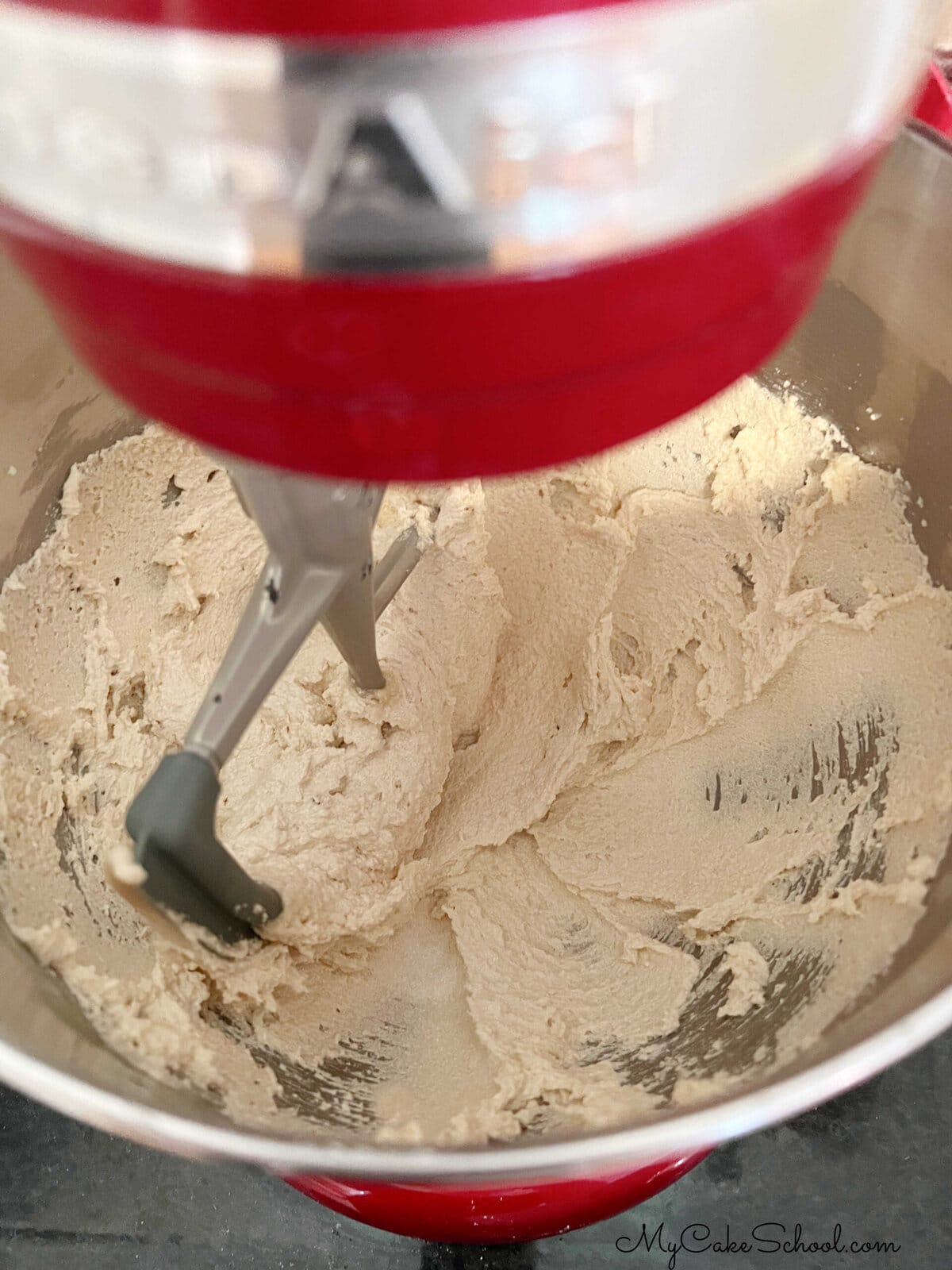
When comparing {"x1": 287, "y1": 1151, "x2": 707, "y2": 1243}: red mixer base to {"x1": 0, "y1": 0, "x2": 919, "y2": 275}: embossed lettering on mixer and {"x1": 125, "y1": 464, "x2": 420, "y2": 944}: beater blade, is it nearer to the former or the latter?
{"x1": 125, "y1": 464, "x2": 420, "y2": 944}: beater blade

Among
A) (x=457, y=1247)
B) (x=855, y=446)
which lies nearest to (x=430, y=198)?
(x=855, y=446)

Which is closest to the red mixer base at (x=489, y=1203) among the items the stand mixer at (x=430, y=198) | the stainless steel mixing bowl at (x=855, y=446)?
the stainless steel mixing bowl at (x=855, y=446)

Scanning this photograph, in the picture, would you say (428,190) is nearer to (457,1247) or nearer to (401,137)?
(401,137)

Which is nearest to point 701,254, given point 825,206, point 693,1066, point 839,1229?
point 825,206

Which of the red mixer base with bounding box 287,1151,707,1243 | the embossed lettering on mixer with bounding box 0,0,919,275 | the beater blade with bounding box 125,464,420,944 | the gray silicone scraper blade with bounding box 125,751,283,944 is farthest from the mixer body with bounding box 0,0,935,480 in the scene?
the red mixer base with bounding box 287,1151,707,1243

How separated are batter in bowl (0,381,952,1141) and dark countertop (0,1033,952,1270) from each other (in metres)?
0.32

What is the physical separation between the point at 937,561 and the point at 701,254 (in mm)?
620

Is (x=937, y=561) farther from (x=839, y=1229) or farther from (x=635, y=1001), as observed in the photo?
(x=839, y=1229)

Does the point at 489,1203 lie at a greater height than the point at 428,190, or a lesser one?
lesser

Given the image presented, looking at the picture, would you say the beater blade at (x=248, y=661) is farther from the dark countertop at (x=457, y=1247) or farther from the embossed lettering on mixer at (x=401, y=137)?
the dark countertop at (x=457, y=1247)

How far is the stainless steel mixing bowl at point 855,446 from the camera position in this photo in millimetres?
482

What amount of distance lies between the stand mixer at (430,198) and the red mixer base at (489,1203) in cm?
58

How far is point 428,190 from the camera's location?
0.82ft

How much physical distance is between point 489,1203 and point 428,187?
70cm
